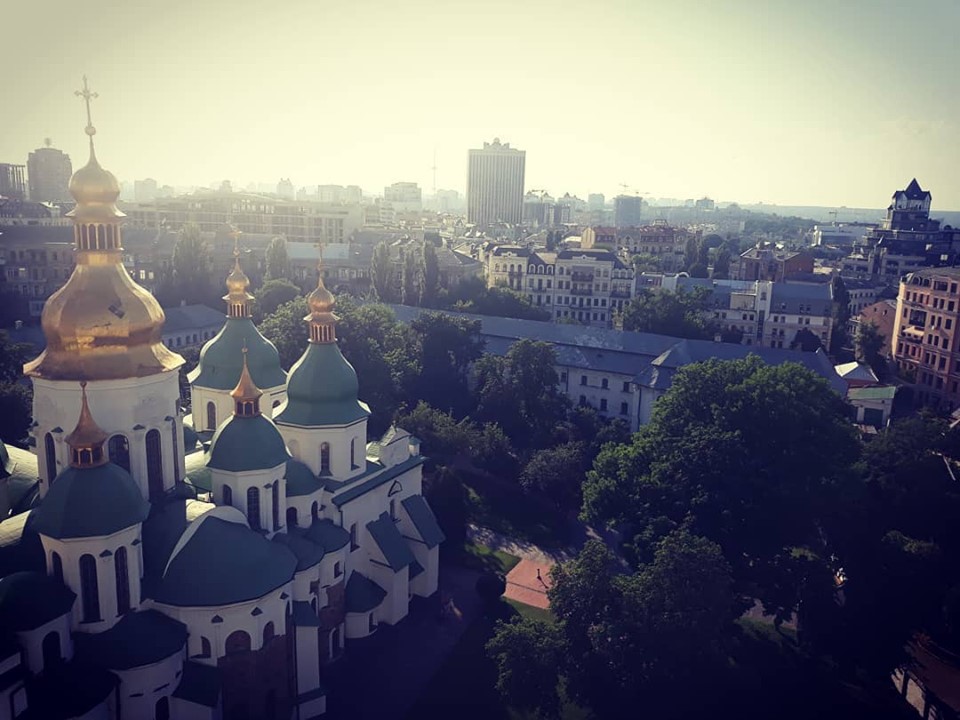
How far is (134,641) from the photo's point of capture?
2367 cm

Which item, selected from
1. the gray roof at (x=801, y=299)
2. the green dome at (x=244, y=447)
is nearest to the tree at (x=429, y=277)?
the gray roof at (x=801, y=299)

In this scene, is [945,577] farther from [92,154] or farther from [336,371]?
[92,154]

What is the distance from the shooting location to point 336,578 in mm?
32031

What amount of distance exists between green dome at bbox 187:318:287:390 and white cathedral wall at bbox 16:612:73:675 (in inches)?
519

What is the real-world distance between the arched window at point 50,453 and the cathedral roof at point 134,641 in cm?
586

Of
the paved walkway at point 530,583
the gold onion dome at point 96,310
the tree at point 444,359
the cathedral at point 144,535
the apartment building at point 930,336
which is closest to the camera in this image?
the cathedral at point 144,535

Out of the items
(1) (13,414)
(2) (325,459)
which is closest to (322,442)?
(2) (325,459)

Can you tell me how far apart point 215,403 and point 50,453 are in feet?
29.7

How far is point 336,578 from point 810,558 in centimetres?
2063

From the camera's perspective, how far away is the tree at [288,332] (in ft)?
172

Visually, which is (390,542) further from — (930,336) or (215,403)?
(930,336)

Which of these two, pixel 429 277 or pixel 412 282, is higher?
pixel 429 277

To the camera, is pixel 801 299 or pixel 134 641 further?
pixel 801 299

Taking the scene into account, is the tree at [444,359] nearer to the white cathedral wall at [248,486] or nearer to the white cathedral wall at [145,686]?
the white cathedral wall at [248,486]
